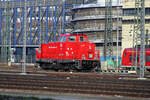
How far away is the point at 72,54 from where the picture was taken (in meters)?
39.4

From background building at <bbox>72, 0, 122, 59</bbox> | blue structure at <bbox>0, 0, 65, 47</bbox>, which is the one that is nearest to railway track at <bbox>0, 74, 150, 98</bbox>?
background building at <bbox>72, 0, 122, 59</bbox>

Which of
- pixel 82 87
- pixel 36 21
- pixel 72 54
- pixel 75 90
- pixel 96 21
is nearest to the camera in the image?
pixel 75 90

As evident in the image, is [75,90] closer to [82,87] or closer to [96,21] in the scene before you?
[82,87]

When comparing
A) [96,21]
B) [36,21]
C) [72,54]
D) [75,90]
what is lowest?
[75,90]

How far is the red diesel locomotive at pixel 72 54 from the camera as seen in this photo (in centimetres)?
3922

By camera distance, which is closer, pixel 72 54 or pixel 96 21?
pixel 72 54

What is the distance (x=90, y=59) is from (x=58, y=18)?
2452 inches

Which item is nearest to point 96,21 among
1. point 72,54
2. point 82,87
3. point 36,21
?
point 36,21

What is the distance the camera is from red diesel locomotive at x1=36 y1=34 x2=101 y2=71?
39.2 m

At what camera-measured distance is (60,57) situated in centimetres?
4034

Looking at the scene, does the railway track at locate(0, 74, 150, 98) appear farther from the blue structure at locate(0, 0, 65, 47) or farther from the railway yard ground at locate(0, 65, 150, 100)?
the blue structure at locate(0, 0, 65, 47)

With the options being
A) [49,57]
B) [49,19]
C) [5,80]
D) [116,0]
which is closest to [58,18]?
[49,19]

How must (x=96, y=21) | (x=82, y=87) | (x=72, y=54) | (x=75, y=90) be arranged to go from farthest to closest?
(x=96, y=21)
(x=72, y=54)
(x=82, y=87)
(x=75, y=90)

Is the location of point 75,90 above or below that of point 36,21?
below
